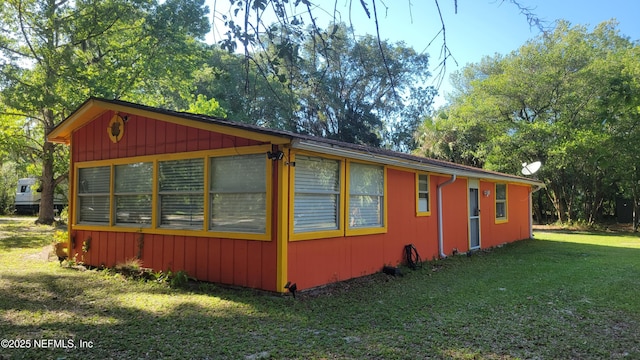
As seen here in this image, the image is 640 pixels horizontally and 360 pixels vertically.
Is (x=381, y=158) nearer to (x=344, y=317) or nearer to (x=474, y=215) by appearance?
(x=344, y=317)

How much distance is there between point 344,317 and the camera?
490 cm

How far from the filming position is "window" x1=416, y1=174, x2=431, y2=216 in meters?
8.79

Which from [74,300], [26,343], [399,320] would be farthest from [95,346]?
[399,320]

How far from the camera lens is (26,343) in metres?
3.95

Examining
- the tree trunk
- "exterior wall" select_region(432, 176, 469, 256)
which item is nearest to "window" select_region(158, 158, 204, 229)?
"exterior wall" select_region(432, 176, 469, 256)

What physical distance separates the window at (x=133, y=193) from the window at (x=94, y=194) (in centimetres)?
A: 34

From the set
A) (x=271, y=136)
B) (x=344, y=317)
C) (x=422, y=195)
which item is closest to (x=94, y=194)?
(x=271, y=136)

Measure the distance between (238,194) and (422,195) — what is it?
14.4 ft

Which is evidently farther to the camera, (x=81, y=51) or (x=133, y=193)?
(x=81, y=51)

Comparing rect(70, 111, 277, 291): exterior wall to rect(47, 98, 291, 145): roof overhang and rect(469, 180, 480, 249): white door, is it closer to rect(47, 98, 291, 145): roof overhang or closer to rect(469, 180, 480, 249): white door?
rect(47, 98, 291, 145): roof overhang

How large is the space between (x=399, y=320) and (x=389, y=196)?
134 inches

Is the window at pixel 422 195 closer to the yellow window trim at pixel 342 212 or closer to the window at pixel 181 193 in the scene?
the yellow window trim at pixel 342 212

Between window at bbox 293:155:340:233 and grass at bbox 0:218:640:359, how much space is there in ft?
3.27

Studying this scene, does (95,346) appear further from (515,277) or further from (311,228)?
(515,277)
